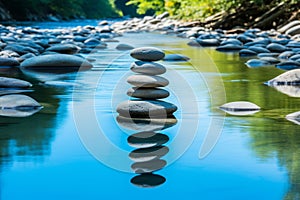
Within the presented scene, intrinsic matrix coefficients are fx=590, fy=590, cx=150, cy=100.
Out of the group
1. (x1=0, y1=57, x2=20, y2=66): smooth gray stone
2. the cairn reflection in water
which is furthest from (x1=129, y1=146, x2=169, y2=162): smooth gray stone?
(x1=0, y1=57, x2=20, y2=66): smooth gray stone

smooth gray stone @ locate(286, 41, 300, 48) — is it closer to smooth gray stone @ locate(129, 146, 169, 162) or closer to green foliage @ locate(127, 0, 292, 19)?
green foliage @ locate(127, 0, 292, 19)

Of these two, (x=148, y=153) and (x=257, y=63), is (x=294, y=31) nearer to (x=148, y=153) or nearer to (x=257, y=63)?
(x=257, y=63)

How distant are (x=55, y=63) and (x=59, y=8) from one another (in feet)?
85.6

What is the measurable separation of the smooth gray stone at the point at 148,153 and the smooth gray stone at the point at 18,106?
38.6 inches

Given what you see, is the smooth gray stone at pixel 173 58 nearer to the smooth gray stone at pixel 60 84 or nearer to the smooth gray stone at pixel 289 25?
the smooth gray stone at pixel 60 84

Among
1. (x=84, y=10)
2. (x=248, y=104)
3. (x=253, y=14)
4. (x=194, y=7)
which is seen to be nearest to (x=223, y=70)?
(x=248, y=104)

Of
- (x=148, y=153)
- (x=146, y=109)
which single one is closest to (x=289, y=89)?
(x=146, y=109)

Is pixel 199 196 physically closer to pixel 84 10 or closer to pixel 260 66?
pixel 260 66

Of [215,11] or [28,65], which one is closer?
[28,65]

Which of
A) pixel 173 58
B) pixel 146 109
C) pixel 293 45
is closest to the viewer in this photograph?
pixel 146 109

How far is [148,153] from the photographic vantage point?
2600 millimetres

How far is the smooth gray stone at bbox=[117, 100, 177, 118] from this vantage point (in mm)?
3291

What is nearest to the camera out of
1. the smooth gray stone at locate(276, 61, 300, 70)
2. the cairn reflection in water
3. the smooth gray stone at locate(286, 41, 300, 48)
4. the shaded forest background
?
the cairn reflection in water

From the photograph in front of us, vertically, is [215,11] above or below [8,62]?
above
